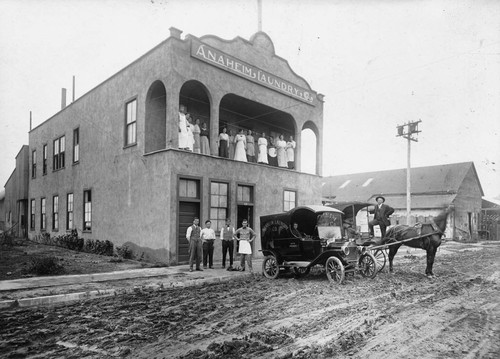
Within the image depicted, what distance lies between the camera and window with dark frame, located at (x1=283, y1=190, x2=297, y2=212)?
1855cm

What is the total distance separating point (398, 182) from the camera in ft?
147

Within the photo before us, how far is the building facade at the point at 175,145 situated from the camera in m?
14.0

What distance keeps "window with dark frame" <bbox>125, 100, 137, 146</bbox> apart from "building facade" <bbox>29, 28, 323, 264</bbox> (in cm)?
4

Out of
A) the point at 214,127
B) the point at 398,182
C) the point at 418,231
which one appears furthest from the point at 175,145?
the point at 398,182

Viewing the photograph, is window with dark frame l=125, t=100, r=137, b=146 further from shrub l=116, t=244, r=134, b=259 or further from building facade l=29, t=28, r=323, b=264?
shrub l=116, t=244, r=134, b=259

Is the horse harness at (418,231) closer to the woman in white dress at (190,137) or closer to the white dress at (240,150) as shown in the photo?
the white dress at (240,150)

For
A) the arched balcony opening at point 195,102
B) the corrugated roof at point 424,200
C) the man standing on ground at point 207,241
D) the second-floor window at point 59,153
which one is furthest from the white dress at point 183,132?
the corrugated roof at point 424,200

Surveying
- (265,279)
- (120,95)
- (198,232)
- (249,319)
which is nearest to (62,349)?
(249,319)

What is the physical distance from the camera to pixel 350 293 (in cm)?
873

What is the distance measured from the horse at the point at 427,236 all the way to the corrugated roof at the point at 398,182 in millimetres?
29526

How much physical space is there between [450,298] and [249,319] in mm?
4679

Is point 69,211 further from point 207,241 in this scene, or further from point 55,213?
point 207,241

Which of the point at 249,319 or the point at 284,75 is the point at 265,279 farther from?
the point at 284,75

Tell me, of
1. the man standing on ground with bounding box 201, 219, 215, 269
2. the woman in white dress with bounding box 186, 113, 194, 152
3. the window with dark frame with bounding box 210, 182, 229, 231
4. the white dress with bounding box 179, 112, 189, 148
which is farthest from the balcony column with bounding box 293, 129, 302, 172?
the man standing on ground with bounding box 201, 219, 215, 269
